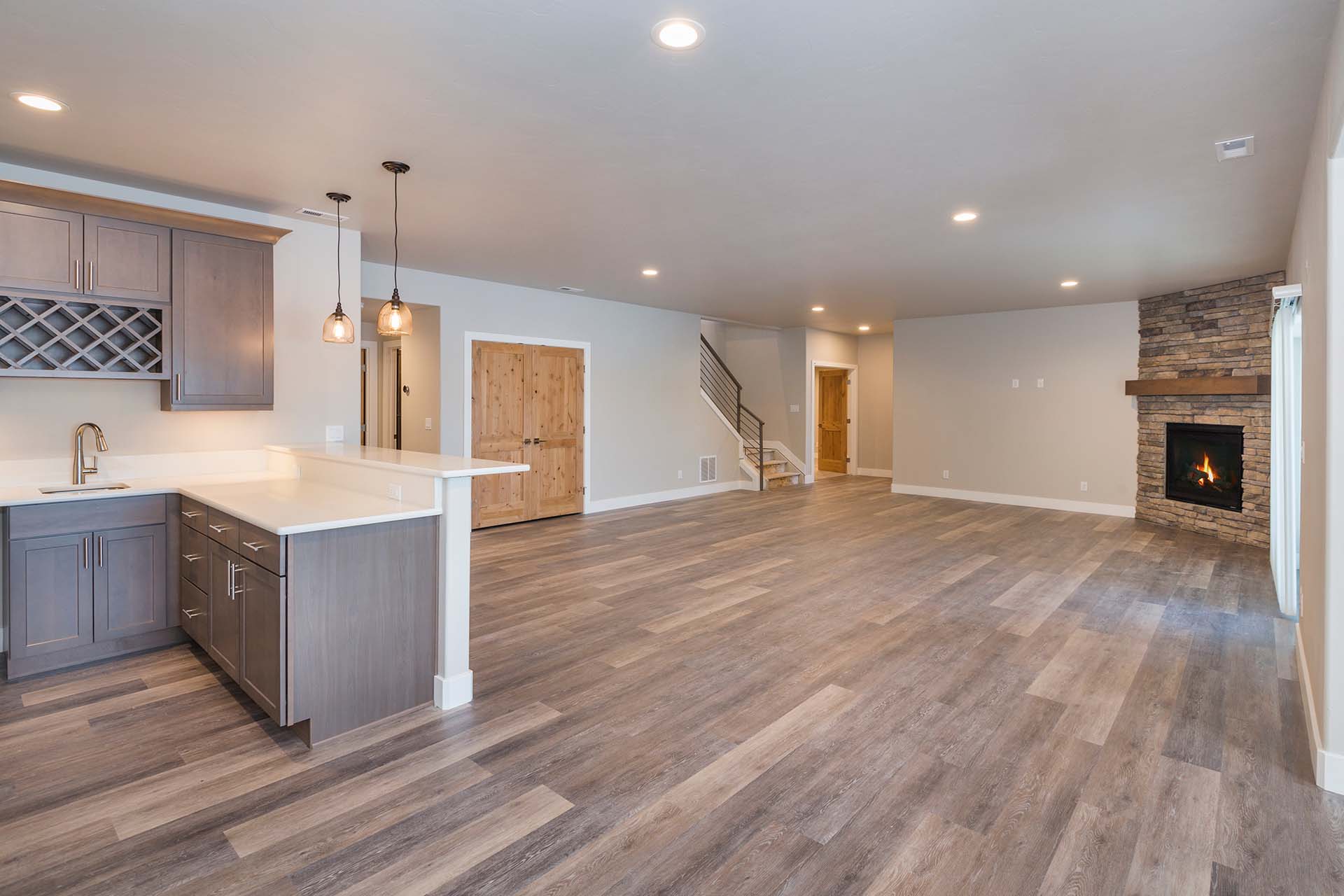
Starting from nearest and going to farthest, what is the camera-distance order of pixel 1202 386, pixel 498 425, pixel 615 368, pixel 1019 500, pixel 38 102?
pixel 38 102 < pixel 1202 386 < pixel 498 425 < pixel 615 368 < pixel 1019 500

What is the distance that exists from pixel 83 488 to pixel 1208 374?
9648mm

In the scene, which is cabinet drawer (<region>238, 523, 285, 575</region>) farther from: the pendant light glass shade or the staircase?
the staircase

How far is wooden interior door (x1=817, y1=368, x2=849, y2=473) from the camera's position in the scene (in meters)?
12.6

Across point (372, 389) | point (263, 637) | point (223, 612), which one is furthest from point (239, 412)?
point (372, 389)

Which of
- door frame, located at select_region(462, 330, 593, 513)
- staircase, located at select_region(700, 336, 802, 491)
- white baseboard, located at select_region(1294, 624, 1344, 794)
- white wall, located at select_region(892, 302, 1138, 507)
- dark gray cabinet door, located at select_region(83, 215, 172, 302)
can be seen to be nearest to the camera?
white baseboard, located at select_region(1294, 624, 1344, 794)

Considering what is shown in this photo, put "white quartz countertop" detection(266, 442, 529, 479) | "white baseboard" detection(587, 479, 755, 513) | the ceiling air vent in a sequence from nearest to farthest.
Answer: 1. "white quartz countertop" detection(266, 442, 529, 479)
2. the ceiling air vent
3. "white baseboard" detection(587, 479, 755, 513)

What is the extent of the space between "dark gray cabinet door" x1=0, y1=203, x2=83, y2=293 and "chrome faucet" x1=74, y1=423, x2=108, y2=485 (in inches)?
31.6

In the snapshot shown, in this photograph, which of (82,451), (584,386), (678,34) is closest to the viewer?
(678,34)

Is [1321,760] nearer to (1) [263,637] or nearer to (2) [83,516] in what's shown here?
(1) [263,637]

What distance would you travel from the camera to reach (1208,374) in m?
7.16

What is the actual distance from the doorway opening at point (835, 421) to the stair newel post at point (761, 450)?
132 centimetres

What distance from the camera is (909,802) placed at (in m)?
2.35

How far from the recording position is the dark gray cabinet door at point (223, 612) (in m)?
3.05

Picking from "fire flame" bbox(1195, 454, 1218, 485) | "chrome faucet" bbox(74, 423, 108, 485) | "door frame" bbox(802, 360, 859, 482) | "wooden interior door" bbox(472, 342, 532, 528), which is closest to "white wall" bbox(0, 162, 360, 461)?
"chrome faucet" bbox(74, 423, 108, 485)
